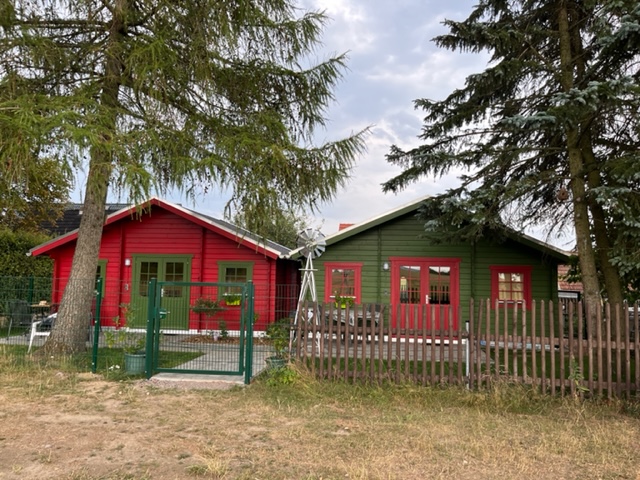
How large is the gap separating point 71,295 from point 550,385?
8.76 metres

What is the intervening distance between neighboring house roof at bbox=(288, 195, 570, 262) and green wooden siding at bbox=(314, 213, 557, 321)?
287 millimetres

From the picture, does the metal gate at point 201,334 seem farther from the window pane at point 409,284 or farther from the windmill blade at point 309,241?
the window pane at point 409,284

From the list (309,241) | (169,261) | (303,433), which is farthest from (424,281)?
(303,433)

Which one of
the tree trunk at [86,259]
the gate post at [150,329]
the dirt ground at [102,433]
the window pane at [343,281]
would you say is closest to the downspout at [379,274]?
the window pane at [343,281]

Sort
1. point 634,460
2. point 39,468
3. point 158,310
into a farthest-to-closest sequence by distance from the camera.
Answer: point 158,310, point 634,460, point 39,468

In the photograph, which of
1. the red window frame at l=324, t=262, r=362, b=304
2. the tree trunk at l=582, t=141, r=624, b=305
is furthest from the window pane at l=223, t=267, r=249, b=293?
the tree trunk at l=582, t=141, r=624, b=305

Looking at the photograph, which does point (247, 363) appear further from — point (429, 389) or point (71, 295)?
point (71, 295)

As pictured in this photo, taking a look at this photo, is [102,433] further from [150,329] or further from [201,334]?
[201,334]

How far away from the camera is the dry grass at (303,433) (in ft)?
13.2

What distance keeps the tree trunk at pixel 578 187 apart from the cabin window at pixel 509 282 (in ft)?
12.8

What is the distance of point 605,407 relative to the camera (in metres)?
6.16

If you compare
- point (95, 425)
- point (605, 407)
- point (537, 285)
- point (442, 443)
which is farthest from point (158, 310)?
point (537, 285)

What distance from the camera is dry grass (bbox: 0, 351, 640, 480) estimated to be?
4.02 m

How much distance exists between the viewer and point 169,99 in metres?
8.65
